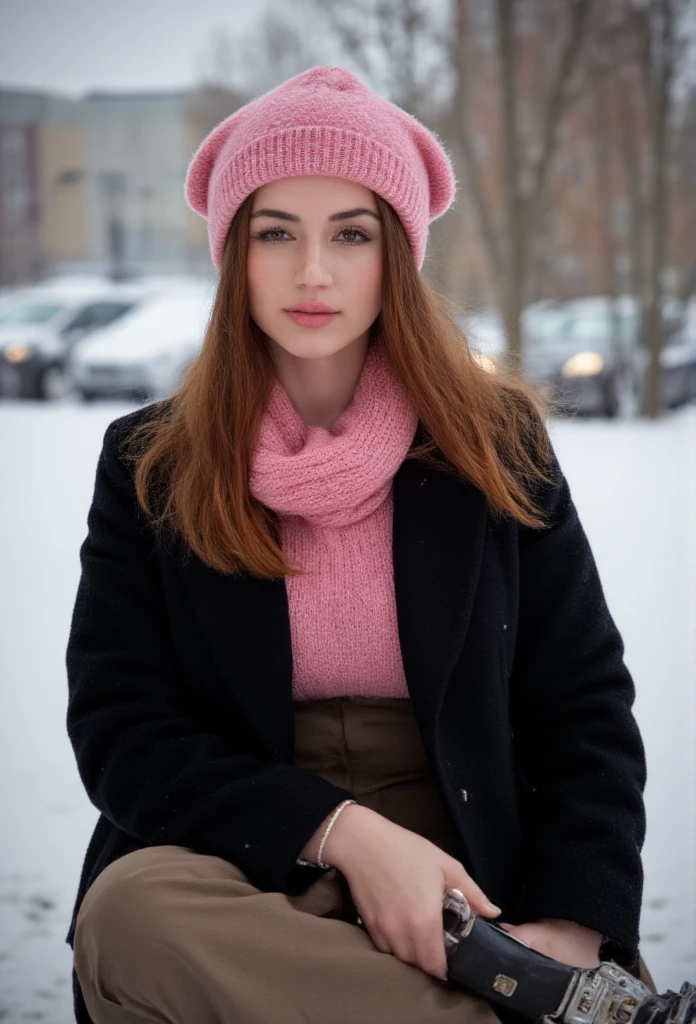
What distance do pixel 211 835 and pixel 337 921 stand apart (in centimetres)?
21

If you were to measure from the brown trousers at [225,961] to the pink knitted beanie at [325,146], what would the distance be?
966 mm

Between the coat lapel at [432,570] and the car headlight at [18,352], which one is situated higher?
the car headlight at [18,352]

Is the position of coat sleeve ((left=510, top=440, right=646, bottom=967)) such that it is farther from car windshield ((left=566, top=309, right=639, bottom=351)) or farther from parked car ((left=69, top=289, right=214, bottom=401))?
car windshield ((left=566, top=309, right=639, bottom=351))

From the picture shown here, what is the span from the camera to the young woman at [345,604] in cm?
160

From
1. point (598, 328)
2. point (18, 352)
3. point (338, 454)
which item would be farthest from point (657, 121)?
point (338, 454)

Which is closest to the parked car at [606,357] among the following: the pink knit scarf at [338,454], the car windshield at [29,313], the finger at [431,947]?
the car windshield at [29,313]

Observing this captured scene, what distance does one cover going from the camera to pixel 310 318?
1.76m

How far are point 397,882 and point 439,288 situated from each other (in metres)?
1.10

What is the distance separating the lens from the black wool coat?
5.26 ft

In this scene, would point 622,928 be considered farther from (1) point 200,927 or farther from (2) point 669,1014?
(1) point 200,927

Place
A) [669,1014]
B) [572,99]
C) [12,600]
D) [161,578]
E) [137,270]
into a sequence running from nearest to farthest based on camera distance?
[669,1014] < [161,578] < [12,600] < [572,99] < [137,270]

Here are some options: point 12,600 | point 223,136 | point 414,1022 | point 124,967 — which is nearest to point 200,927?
point 124,967

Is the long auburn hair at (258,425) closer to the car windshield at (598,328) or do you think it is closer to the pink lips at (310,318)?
the pink lips at (310,318)

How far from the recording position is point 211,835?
60.9 inches
